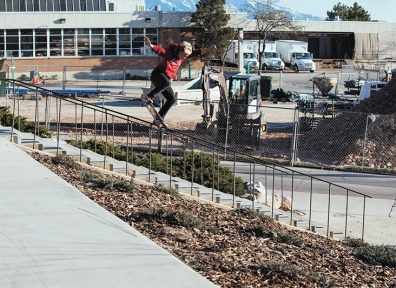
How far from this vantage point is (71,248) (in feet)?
23.2

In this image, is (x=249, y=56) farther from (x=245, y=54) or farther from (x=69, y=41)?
(x=69, y=41)

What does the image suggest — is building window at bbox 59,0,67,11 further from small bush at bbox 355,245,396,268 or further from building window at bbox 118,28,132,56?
small bush at bbox 355,245,396,268

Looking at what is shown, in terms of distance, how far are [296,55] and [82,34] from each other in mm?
21040

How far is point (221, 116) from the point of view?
25.9 meters

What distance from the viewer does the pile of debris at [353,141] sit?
23.7m

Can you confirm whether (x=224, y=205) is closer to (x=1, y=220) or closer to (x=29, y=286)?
(x=1, y=220)

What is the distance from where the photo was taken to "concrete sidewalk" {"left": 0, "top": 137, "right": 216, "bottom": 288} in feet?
20.6

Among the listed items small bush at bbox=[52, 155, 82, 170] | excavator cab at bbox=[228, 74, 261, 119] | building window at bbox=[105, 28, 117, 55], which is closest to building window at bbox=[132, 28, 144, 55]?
building window at bbox=[105, 28, 117, 55]

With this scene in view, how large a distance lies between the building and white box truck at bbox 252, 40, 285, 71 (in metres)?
6.05

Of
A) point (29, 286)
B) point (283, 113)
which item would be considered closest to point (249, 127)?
point (283, 113)

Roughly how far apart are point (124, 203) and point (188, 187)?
315 centimetres

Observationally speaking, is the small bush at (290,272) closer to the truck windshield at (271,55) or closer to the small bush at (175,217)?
the small bush at (175,217)

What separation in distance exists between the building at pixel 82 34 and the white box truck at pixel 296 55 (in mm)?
8189

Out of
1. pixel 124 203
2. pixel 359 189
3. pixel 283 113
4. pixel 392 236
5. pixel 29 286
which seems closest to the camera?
pixel 29 286
